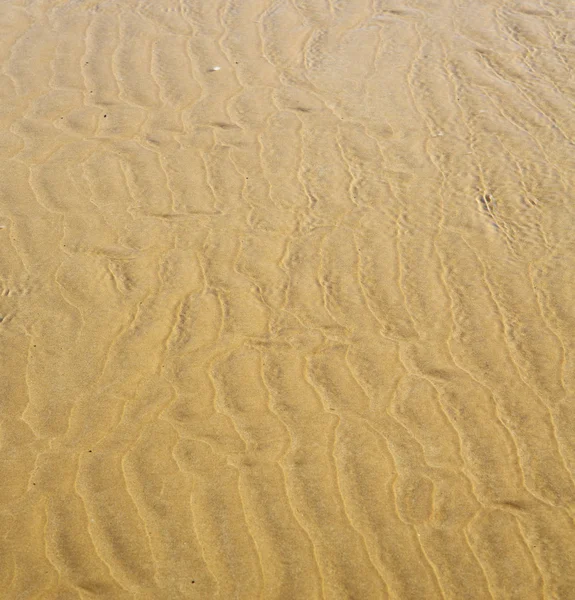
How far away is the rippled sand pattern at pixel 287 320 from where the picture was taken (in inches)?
103

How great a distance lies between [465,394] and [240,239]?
1489mm

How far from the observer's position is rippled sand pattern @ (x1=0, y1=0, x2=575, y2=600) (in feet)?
8.57

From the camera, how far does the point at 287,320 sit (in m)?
3.52

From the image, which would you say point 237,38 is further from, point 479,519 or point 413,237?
point 479,519

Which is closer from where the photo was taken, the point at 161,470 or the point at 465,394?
the point at 161,470

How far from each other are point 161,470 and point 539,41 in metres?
4.89

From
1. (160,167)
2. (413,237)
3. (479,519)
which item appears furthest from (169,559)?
(160,167)

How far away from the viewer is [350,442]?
116 inches

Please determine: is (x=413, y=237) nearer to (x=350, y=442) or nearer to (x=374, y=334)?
(x=374, y=334)

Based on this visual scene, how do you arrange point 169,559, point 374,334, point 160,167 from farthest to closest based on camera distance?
point 160,167 → point 374,334 → point 169,559

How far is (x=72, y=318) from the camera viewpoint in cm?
352

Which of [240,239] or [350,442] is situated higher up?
[350,442]

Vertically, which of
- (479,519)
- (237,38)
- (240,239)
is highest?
(479,519)

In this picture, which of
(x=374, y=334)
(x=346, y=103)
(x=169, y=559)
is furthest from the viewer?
(x=346, y=103)
